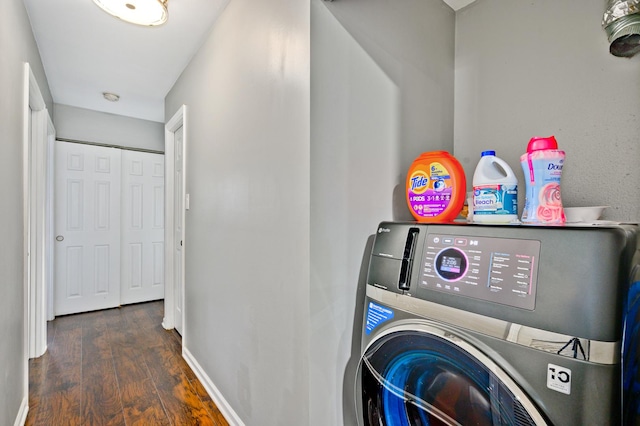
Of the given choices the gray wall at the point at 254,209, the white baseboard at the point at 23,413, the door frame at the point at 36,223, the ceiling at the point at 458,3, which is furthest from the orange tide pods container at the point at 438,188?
the door frame at the point at 36,223

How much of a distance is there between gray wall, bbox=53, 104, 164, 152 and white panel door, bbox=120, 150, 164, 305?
0.60 ft

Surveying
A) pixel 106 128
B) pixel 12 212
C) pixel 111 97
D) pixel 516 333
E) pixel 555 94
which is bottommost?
pixel 516 333

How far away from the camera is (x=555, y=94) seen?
4.31 feet

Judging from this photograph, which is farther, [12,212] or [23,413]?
[23,413]

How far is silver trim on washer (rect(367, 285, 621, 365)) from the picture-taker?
22.6 inches

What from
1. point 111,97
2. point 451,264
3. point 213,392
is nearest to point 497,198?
point 451,264

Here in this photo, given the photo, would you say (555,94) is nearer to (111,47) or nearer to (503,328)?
(503,328)

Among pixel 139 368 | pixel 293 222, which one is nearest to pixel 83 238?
pixel 139 368

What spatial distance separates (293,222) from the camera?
1.22 m

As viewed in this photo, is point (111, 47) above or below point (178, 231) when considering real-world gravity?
above

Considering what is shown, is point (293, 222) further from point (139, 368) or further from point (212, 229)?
point (139, 368)

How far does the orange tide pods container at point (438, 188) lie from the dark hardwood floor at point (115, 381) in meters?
1.69

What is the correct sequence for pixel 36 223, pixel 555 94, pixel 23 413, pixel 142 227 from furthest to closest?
1. pixel 142 227
2. pixel 36 223
3. pixel 23 413
4. pixel 555 94

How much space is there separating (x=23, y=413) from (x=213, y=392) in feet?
3.57
